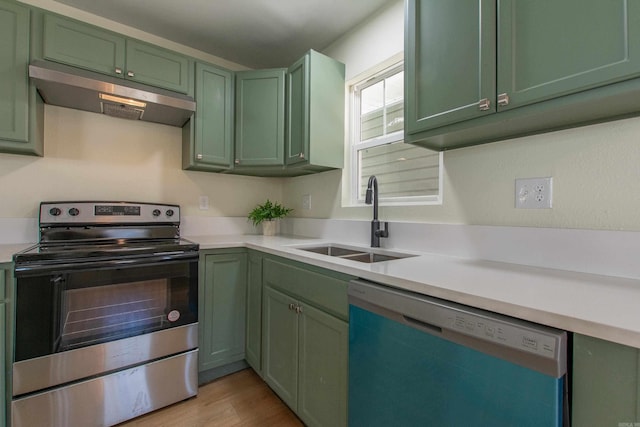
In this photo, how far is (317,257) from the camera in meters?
1.37

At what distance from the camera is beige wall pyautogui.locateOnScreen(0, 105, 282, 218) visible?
5.96 ft

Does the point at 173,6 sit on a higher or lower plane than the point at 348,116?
higher

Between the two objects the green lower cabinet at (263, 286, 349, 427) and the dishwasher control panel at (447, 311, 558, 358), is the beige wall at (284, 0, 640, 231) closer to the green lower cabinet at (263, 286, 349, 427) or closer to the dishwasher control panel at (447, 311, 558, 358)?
the dishwasher control panel at (447, 311, 558, 358)

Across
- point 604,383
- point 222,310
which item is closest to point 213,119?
point 222,310

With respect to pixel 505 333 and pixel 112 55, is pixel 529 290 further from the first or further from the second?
pixel 112 55

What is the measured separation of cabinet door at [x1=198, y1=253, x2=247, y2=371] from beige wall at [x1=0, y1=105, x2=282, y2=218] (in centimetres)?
73

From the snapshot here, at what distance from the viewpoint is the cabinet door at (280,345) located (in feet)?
4.98

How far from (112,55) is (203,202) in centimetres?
116

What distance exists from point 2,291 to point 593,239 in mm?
2453

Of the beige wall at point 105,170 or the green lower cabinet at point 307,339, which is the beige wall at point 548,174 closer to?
the green lower cabinet at point 307,339

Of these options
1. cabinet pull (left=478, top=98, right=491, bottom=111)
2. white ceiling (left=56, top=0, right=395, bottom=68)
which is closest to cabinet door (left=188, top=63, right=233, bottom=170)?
white ceiling (left=56, top=0, right=395, bottom=68)

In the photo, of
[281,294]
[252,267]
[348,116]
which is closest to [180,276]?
[252,267]

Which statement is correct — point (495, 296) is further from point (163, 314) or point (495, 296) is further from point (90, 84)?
point (90, 84)

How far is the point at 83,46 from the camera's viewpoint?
1692 millimetres
